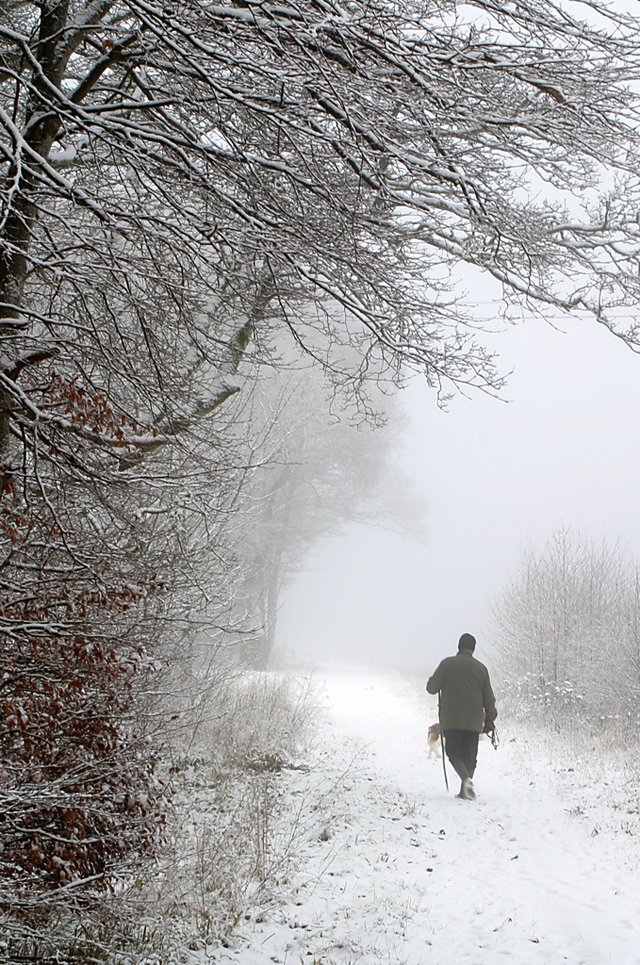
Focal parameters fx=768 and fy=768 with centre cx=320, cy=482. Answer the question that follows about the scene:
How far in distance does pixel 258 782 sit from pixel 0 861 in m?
4.96

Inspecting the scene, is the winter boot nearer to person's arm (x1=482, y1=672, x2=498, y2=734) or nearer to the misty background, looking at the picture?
person's arm (x1=482, y1=672, x2=498, y2=734)

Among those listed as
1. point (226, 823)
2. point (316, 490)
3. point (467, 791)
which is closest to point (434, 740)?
point (467, 791)

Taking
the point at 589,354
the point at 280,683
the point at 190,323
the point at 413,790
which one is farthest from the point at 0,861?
the point at 589,354

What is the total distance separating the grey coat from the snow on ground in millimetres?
833

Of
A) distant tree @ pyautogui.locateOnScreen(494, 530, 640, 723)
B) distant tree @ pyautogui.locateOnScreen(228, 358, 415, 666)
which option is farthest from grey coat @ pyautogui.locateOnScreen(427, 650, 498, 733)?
distant tree @ pyautogui.locateOnScreen(228, 358, 415, 666)

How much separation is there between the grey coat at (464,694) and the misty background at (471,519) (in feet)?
Result: 49.3

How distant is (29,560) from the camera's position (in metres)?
3.93

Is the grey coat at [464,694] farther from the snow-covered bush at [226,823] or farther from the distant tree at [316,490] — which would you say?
the distant tree at [316,490]

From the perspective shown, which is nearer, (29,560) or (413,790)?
(29,560)

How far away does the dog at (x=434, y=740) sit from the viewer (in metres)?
10.7

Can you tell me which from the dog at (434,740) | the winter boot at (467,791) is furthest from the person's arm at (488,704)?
the dog at (434,740)

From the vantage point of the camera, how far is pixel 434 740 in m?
10.8

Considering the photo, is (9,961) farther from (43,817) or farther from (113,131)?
(113,131)

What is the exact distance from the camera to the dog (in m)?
10.7
